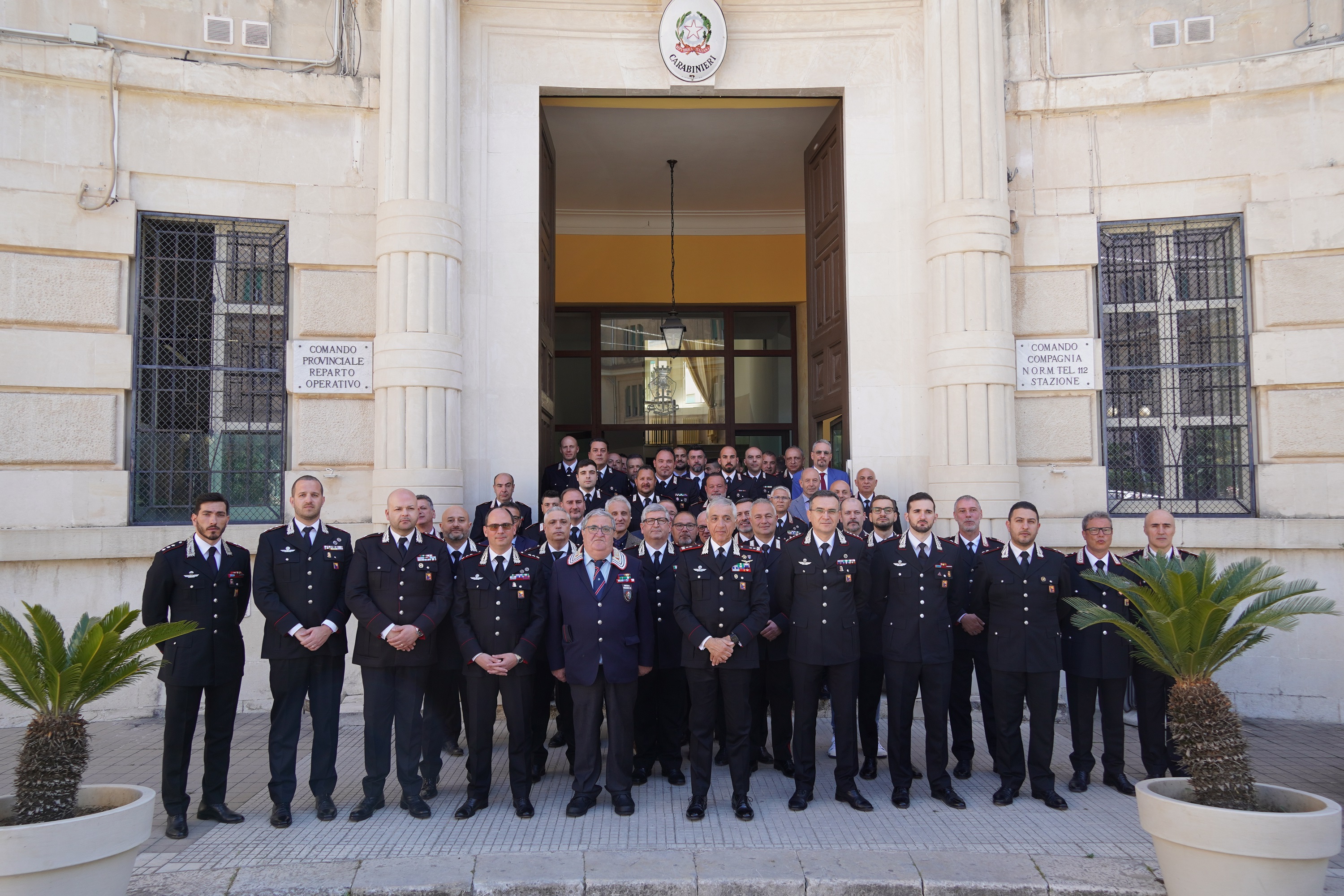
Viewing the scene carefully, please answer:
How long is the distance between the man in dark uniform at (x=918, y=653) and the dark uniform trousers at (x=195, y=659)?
398 centimetres

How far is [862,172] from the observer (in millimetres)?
9297

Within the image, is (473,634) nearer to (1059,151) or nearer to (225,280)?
(225,280)

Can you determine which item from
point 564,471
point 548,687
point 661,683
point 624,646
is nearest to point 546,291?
point 564,471

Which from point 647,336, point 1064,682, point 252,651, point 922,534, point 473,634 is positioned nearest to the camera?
point 473,634

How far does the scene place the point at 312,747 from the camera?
5.68 metres

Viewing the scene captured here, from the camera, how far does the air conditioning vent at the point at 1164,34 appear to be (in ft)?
29.6

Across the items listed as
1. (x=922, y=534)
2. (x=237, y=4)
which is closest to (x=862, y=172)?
(x=922, y=534)

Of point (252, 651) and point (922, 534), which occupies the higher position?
point (922, 534)

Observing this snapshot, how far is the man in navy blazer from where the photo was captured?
5.61 metres

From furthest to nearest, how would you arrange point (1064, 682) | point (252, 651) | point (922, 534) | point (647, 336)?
point (647, 336), point (1064, 682), point (252, 651), point (922, 534)

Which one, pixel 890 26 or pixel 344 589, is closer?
pixel 344 589

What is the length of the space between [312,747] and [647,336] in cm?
1075

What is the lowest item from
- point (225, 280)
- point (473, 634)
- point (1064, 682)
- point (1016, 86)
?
point (1064, 682)

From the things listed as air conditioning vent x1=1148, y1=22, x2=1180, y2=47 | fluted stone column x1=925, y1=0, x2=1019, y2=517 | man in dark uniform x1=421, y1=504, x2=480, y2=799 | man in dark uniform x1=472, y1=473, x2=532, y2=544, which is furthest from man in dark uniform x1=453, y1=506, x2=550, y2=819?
air conditioning vent x1=1148, y1=22, x2=1180, y2=47
